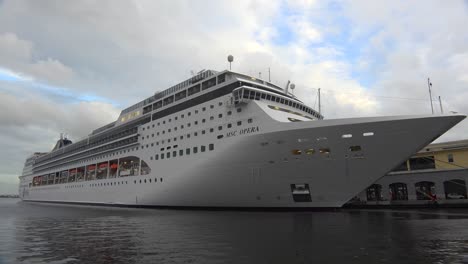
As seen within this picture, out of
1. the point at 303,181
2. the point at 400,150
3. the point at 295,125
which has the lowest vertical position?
the point at 303,181

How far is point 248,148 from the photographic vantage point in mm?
27641

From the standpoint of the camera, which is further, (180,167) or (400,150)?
(180,167)

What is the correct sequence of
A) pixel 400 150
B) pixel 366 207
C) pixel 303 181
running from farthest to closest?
pixel 366 207 < pixel 303 181 < pixel 400 150

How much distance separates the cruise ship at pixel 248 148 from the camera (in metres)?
24.5

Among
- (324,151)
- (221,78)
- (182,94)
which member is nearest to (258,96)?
(221,78)

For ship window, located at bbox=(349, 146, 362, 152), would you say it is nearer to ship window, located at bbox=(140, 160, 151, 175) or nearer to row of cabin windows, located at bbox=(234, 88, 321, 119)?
row of cabin windows, located at bbox=(234, 88, 321, 119)

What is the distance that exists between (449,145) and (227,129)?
3420 centimetres

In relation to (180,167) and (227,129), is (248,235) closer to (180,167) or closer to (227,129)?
(227,129)

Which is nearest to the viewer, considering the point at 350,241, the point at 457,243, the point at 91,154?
the point at 457,243

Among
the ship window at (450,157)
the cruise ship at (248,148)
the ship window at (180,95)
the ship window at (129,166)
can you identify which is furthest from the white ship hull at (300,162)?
the ship window at (450,157)

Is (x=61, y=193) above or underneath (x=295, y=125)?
underneath

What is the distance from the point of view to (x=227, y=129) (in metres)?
29.9

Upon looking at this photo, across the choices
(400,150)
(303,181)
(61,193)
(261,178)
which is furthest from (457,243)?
(61,193)

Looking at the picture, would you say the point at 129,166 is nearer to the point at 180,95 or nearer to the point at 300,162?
the point at 180,95
